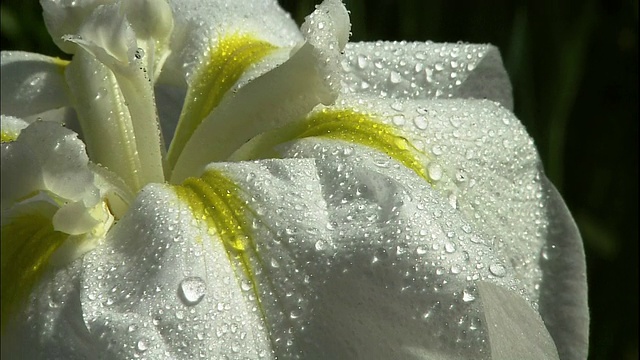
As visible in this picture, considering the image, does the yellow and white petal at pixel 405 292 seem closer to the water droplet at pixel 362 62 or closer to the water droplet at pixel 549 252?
the water droplet at pixel 549 252

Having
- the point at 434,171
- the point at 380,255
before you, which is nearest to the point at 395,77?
the point at 434,171

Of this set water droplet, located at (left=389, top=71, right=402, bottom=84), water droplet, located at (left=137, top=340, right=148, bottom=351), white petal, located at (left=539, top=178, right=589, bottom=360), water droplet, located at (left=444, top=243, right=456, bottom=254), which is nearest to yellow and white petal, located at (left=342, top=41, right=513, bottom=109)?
water droplet, located at (left=389, top=71, right=402, bottom=84)

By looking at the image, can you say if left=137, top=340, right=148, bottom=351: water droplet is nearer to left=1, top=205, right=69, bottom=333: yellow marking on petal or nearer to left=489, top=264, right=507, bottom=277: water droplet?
left=1, top=205, right=69, bottom=333: yellow marking on petal

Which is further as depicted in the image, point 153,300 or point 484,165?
point 484,165

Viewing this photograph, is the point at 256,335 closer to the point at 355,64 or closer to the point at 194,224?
the point at 194,224

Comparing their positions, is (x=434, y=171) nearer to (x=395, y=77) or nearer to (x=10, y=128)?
(x=395, y=77)

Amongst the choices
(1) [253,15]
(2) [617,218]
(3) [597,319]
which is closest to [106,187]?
(1) [253,15]
